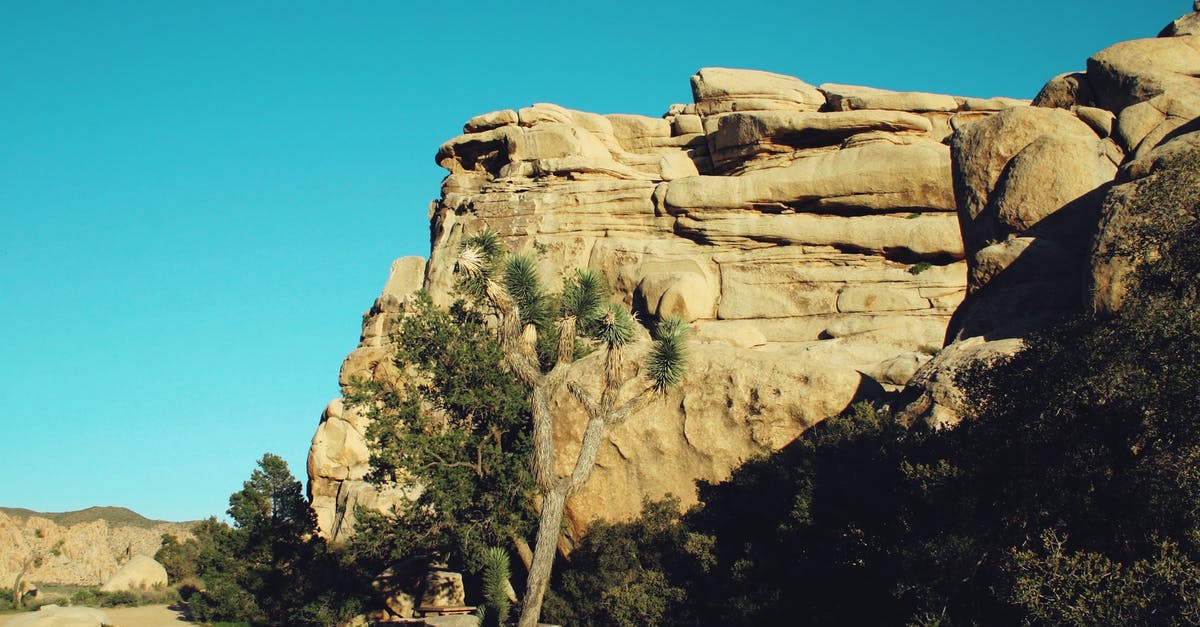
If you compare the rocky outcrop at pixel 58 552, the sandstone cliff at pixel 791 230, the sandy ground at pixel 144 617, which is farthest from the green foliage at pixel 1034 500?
the rocky outcrop at pixel 58 552

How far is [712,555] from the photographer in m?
23.6

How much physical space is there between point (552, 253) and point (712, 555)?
19.6 metres

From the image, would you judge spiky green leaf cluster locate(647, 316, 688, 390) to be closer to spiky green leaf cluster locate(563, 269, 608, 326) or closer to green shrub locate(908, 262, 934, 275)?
spiky green leaf cluster locate(563, 269, 608, 326)

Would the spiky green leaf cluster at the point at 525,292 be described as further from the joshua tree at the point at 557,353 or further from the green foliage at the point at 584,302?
the green foliage at the point at 584,302

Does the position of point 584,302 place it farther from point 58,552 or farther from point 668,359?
point 58,552

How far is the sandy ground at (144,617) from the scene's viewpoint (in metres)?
34.8

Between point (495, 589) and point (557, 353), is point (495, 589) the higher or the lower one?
the lower one

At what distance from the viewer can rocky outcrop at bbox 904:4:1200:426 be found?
65.9ft

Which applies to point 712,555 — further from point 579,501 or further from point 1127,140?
point 1127,140

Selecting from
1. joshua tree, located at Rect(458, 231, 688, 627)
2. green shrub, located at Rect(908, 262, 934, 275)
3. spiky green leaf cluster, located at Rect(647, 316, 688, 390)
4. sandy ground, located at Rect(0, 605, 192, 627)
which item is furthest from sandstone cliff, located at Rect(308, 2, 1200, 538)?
sandy ground, located at Rect(0, 605, 192, 627)

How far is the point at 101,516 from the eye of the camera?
83.4 m

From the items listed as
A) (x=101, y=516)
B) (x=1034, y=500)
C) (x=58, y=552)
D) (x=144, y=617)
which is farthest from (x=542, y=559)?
(x=101, y=516)

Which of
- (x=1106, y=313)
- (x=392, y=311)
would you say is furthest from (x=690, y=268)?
(x=1106, y=313)

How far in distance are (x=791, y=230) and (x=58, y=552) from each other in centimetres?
3660
